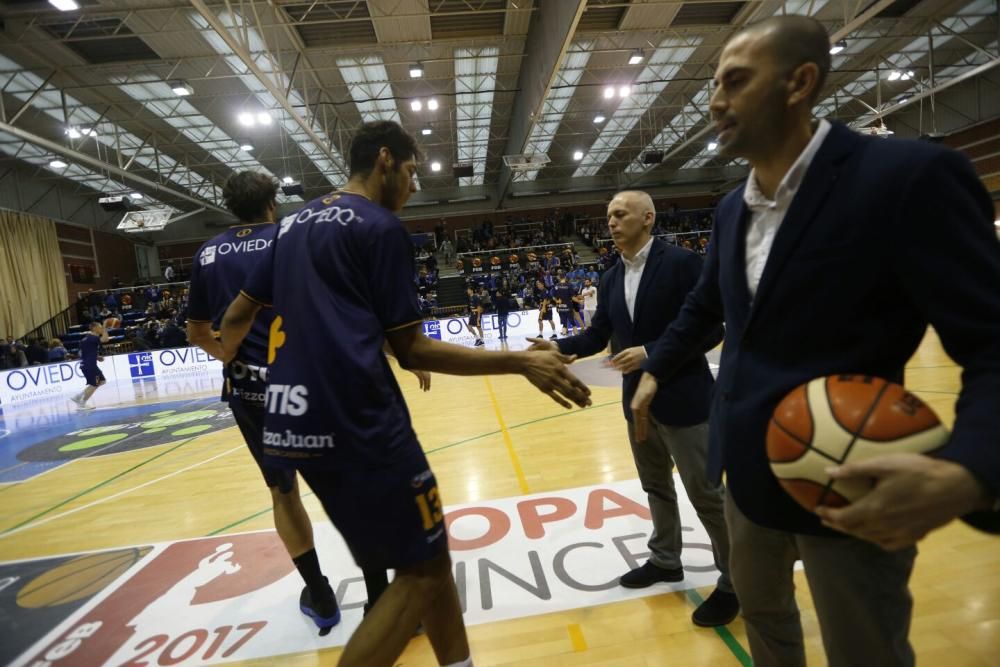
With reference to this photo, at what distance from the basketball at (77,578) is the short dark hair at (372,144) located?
3.09 meters

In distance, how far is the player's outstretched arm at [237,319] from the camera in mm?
1932

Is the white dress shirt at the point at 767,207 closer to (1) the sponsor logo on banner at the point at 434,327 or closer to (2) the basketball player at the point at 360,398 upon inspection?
(2) the basketball player at the point at 360,398

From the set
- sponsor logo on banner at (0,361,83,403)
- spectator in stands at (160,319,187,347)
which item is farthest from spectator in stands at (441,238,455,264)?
sponsor logo on banner at (0,361,83,403)

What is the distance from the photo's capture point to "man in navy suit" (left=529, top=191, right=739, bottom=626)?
231cm

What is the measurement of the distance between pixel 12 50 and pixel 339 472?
16478mm

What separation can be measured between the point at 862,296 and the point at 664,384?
119 centimetres

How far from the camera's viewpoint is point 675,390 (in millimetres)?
2311

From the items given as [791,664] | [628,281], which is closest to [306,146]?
[628,281]

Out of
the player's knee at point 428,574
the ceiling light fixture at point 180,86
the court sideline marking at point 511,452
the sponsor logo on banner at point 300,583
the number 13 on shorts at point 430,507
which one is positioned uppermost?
the ceiling light fixture at point 180,86

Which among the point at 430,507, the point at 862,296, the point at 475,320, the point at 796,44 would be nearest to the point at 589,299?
the point at 475,320

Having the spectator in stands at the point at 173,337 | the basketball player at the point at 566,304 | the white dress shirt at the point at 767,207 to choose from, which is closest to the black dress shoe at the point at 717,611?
the white dress shirt at the point at 767,207

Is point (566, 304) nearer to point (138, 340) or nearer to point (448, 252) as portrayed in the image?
point (448, 252)

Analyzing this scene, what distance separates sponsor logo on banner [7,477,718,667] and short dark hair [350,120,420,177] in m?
2.09

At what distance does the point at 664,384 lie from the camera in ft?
7.29
